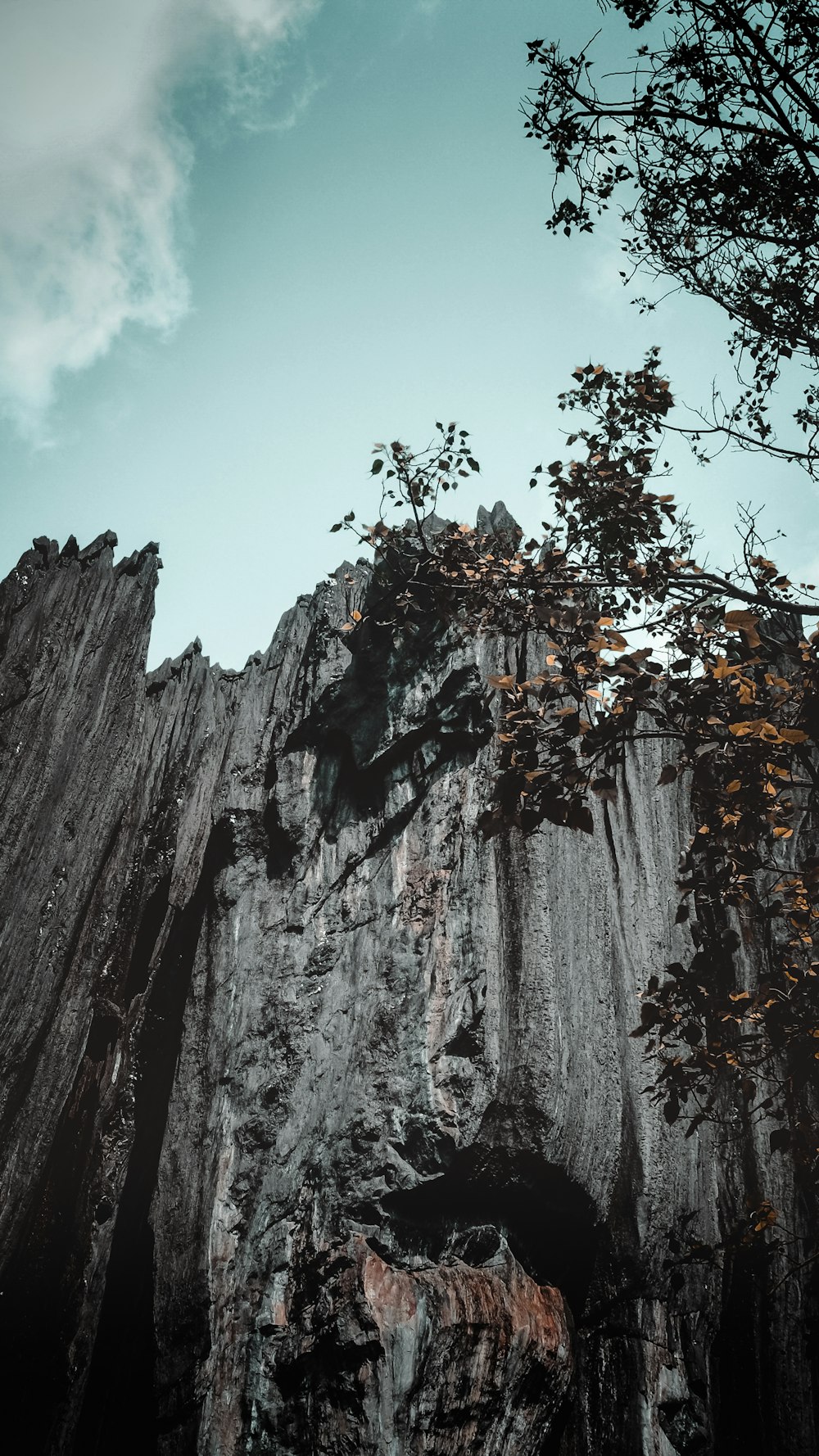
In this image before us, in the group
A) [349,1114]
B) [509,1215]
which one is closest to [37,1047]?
[349,1114]

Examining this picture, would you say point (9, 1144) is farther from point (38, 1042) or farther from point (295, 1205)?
point (295, 1205)

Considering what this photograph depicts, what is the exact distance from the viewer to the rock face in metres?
7.23

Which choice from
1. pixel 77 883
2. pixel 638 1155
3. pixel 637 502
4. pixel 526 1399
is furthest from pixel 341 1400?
pixel 637 502

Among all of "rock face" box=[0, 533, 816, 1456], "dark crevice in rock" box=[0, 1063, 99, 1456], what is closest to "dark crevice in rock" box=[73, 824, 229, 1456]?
"rock face" box=[0, 533, 816, 1456]

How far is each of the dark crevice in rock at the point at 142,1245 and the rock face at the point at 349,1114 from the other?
1.1 inches

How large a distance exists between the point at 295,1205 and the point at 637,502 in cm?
656

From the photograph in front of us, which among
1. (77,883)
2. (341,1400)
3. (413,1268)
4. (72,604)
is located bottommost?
(341,1400)

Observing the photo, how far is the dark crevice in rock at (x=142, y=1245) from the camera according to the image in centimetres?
757

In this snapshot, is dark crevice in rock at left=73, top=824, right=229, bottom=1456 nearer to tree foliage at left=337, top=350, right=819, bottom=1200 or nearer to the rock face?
the rock face

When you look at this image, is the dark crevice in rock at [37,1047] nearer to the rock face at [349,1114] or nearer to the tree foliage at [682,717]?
the rock face at [349,1114]

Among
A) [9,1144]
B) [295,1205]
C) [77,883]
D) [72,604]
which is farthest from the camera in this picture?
[72,604]

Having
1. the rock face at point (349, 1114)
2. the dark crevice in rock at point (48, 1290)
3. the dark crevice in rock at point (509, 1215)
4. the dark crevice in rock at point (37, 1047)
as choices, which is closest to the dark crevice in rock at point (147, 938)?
the rock face at point (349, 1114)

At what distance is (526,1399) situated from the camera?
7086mm

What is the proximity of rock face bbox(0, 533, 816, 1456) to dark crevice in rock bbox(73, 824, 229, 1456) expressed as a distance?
0.03 meters
